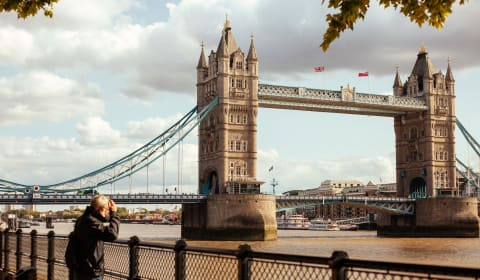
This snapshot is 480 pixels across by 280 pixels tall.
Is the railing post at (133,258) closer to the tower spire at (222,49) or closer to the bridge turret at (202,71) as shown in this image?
the tower spire at (222,49)

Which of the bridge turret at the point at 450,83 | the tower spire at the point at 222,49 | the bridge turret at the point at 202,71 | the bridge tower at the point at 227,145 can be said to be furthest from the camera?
the bridge turret at the point at 450,83

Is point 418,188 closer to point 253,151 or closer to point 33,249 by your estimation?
point 253,151

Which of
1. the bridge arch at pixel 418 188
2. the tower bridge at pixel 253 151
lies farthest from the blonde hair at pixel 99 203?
the bridge arch at pixel 418 188

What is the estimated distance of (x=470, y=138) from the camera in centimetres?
8312

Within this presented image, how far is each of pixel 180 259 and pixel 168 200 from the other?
51.2 m

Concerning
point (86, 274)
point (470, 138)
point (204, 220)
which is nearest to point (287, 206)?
point (204, 220)

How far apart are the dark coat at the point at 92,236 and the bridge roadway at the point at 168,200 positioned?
48783 mm

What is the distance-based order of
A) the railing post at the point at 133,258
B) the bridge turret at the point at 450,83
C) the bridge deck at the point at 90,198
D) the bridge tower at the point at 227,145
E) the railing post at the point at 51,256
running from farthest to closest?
1. the bridge turret at the point at 450,83
2. the bridge tower at the point at 227,145
3. the bridge deck at the point at 90,198
4. the railing post at the point at 51,256
5. the railing post at the point at 133,258

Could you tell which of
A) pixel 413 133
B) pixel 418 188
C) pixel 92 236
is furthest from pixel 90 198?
pixel 92 236

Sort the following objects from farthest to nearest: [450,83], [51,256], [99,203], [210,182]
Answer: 1. [450,83]
2. [210,182]
3. [51,256]
4. [99,203]

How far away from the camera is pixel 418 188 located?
75.8m

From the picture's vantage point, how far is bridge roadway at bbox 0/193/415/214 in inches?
2131

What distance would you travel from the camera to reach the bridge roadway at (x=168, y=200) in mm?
54116

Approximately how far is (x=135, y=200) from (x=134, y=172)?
7.72 m
